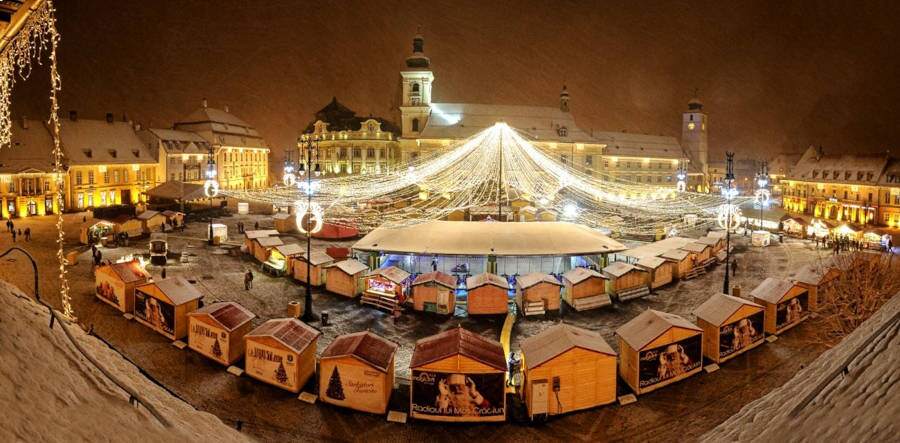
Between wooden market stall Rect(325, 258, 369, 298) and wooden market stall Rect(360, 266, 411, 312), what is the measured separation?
1.97 ft

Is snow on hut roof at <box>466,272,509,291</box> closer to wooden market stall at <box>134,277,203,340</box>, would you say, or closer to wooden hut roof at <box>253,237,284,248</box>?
wooden market stall at <box>134,277,203,340</box>

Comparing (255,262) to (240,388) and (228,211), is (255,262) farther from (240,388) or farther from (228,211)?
(228,211)

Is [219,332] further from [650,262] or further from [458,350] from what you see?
[650,262]

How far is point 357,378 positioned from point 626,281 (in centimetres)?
1622

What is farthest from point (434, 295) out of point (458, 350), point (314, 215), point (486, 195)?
point (486, 195)

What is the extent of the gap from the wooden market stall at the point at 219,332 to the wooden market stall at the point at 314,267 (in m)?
8.59

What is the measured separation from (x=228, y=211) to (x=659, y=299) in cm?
4315

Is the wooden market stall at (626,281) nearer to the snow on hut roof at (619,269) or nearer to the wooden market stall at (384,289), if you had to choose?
the snow on hut roof at (619,269)

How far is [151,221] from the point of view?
38.7m

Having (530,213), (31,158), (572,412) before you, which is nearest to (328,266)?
(572,412)

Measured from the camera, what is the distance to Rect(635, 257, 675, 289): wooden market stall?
26.6 meters

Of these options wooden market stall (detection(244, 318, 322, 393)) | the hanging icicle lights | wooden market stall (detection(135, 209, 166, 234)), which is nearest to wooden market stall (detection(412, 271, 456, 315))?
wooden market stall (detection(244, 318, 322, 393))

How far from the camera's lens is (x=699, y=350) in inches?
625

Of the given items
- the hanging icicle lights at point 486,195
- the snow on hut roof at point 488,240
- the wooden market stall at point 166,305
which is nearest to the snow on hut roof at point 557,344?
the snow on hut roof at point 488,240
